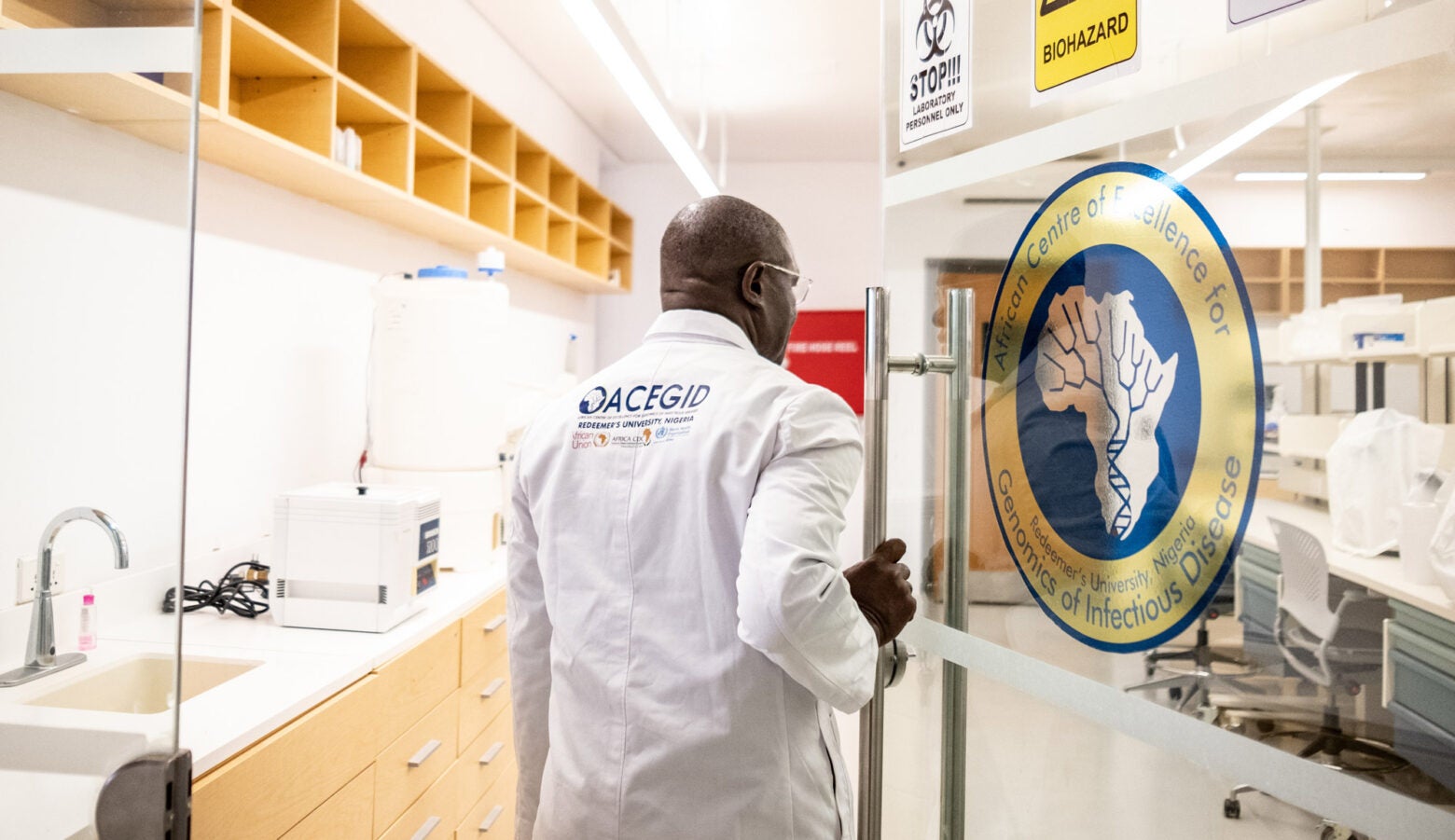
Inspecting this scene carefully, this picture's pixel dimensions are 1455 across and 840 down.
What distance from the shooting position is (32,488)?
924mm

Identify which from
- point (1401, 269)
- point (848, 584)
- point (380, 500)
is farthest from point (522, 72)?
point (1401, 269)

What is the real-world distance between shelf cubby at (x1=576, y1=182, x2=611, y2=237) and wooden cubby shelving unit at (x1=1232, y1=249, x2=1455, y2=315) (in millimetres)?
4596

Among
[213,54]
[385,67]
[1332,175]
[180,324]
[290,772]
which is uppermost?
[385,67]

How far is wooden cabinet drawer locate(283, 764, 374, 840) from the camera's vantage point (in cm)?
166

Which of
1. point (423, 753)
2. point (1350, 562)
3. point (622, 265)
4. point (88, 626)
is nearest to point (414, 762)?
point (423, 753)

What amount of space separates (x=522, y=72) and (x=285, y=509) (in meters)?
3.03

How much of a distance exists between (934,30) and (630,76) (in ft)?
5.91

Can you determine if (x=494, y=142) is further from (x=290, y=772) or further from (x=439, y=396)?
(x=290, y=772)

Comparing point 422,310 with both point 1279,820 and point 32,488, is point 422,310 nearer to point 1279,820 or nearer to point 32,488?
point 32,488

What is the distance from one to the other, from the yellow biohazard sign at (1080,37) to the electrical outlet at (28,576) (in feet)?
3.46

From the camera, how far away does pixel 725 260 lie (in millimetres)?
1396

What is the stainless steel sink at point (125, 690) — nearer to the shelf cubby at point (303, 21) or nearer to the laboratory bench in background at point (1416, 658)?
the laboratory bench in background at point (1416, 658)

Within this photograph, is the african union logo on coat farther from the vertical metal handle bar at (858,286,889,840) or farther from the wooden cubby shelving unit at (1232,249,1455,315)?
the vertical metal handle bar at (858,286,889,840)

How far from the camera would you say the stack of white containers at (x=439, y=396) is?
275 centimetres
